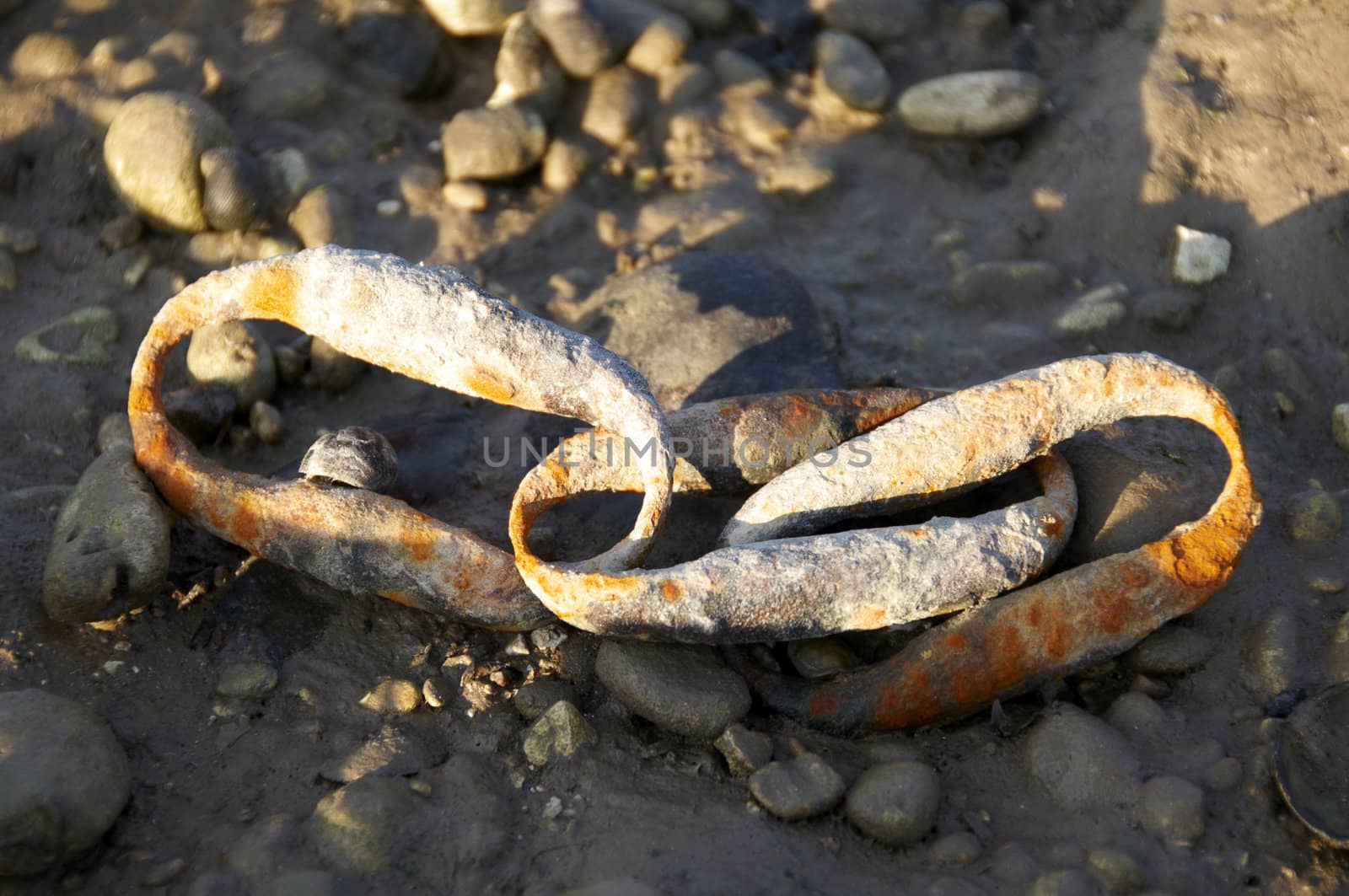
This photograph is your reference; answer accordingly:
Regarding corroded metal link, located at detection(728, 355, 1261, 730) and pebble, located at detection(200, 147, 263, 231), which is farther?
pebble, located at detection(200, 147, 263, 231)

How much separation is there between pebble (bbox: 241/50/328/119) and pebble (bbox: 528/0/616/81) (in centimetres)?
133

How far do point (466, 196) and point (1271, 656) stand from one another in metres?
4.46

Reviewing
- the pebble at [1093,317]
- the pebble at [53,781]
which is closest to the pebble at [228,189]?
the pebble at [53,781]

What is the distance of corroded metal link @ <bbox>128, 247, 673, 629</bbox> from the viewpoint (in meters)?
3.89

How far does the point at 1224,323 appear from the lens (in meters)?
5.31


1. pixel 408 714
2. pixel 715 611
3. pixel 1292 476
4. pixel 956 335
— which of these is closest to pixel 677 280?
pixel 956 335

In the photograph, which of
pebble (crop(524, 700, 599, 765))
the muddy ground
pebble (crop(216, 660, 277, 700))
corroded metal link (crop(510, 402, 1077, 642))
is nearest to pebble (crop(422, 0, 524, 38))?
the muddy ground

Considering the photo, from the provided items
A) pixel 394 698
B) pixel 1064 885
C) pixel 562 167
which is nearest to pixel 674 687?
pixel 394 698

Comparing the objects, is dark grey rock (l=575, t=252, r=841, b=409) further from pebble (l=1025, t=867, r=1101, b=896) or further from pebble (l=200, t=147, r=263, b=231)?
pebble (l=1025, t=867, r=1101, b=896)

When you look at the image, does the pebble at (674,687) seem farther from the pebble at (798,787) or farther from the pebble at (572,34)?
the pebble at (572,34)

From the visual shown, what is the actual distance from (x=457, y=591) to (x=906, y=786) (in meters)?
1.69

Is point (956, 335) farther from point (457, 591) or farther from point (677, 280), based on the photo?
point (457, 591)

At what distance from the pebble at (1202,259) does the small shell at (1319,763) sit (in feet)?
8.12

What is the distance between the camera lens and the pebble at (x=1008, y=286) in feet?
18.3
